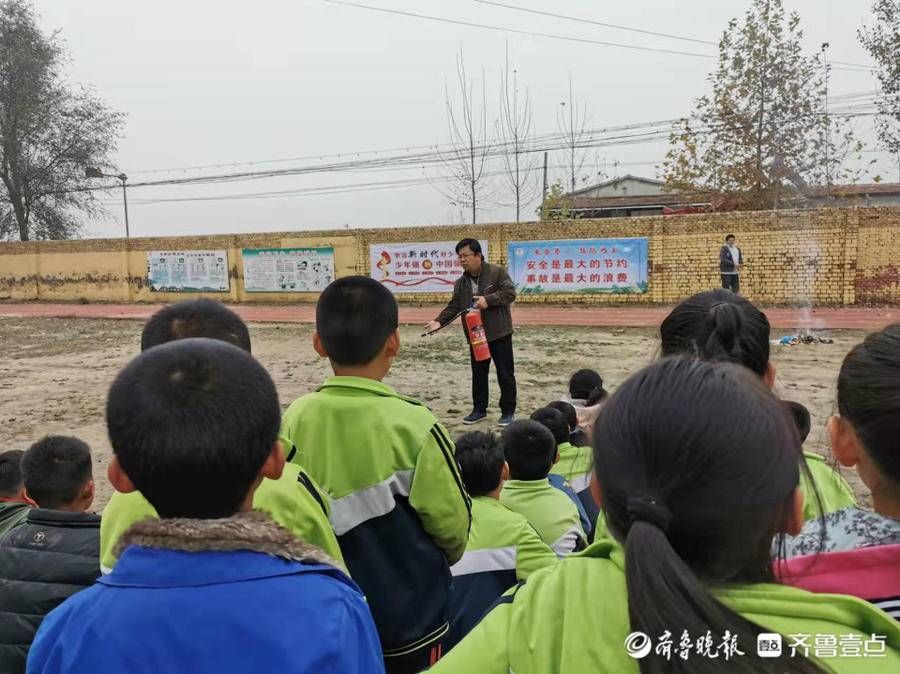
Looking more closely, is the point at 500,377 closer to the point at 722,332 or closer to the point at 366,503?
the point at 722,332

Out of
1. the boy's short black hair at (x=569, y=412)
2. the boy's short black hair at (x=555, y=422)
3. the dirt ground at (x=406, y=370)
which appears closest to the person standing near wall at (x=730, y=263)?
the dirt ground at (x=406, y=370)

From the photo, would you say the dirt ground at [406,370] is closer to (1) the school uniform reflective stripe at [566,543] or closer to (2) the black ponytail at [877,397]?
(1) the school uniform reflective stripe at [566,543]

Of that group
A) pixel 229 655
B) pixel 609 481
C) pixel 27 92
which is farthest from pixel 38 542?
pixel 27 92

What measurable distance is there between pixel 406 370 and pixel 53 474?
21.4 feet

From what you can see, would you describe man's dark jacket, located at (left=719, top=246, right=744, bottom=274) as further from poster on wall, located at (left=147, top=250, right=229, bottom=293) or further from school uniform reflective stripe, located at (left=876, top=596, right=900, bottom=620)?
school uniform reflective stripe, located at (left=876, top=596, right=900, bottom=620)

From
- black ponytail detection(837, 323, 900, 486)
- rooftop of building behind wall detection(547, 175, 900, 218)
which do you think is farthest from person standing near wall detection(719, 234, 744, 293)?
black ponytail detection(837, 323, 900, 486)

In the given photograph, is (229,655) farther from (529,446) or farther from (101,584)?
(529,446)

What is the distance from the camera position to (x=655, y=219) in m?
15.8

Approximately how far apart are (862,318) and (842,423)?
13749 millimetres

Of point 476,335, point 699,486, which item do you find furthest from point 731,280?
point 699,486

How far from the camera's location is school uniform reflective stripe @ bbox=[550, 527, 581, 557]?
2.37 meters

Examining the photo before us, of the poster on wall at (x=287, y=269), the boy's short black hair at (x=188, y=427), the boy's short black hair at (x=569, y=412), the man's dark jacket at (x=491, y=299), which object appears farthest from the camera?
the poster on wall at (x=287, y=269)

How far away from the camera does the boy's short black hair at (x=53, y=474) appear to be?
2178 millimetres

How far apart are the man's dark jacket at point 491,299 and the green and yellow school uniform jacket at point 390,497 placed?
3931 mm
